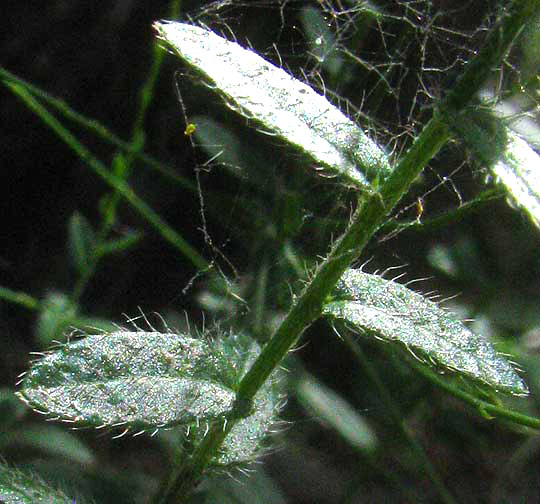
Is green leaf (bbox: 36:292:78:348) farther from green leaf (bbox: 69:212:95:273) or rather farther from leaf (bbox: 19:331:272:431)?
leaf (bbox: 19:331:272:431)

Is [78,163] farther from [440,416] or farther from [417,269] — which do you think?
[440,416]

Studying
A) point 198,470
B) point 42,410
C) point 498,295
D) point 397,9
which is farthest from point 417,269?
point 42,410

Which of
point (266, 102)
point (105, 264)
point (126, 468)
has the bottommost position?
point (126, 468)

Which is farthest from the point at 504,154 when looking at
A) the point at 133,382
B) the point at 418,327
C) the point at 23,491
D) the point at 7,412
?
the point at 7,412

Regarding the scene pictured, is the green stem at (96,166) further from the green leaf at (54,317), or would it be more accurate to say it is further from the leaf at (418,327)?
the leaf at (418,327)

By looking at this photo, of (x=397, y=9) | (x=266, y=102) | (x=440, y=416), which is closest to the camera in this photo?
(x=266, y=102)

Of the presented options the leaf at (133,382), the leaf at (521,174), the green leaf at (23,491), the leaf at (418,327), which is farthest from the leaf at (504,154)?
the green leaf at (23,491)

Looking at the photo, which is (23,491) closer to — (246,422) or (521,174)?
(246,422)

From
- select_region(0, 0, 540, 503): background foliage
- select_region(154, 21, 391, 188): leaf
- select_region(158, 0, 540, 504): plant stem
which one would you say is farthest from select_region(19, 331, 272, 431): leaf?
select_region(0, 0, 540, 503): background foliage
